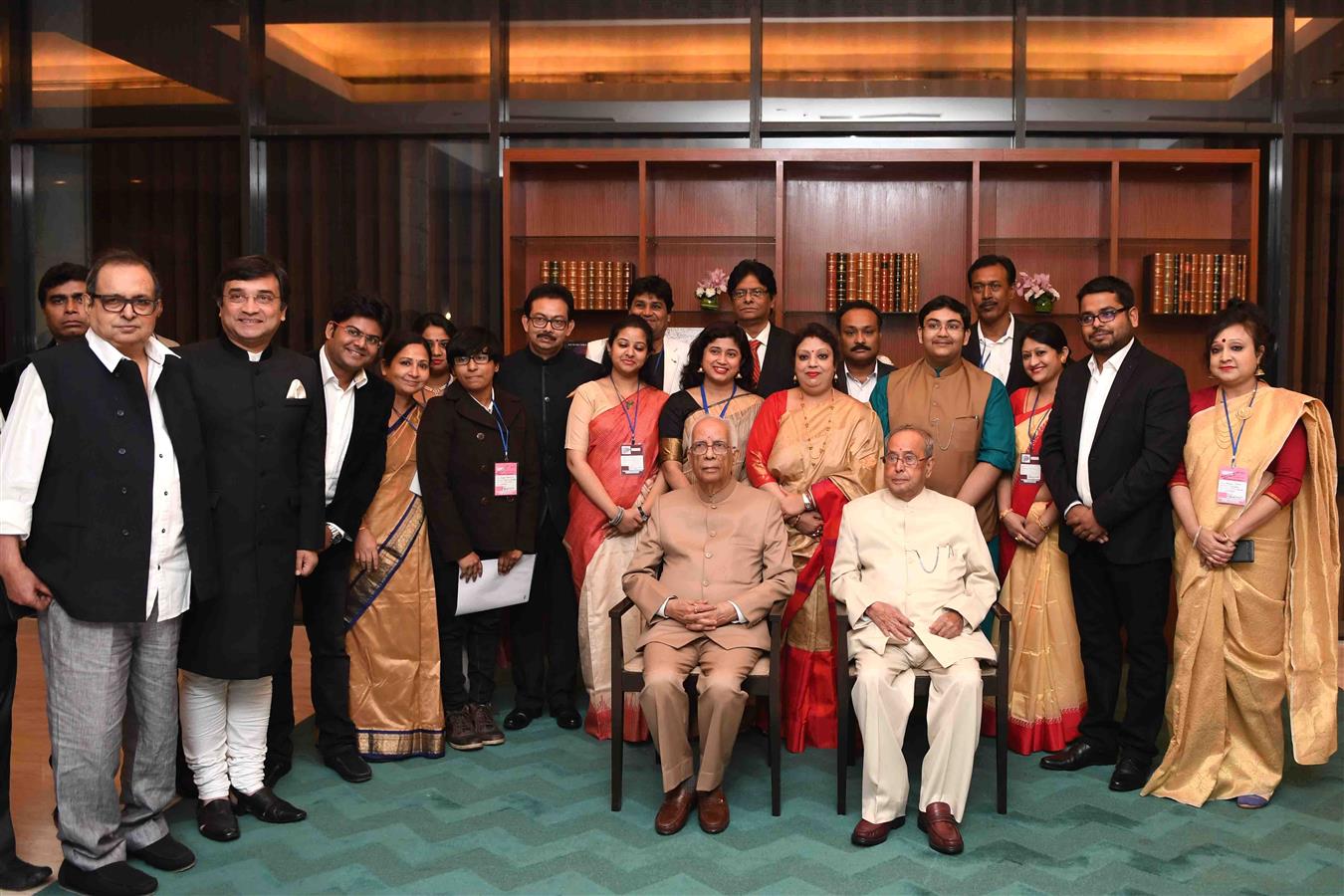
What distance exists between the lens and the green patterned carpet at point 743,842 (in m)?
2.98

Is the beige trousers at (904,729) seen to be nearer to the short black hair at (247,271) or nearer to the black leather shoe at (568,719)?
the black leather shoe at (568,719)

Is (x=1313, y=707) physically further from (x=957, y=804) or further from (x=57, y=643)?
(x=57, y=643)

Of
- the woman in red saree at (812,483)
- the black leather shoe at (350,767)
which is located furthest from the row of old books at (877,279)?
the black leather shoe at (350,767)

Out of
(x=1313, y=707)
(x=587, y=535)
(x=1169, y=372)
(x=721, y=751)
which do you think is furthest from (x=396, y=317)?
(x=1313, y=707)

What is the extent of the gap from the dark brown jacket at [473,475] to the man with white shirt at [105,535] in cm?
107

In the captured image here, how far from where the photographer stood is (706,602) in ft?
11.8

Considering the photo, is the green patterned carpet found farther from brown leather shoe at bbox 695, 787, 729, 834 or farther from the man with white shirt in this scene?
the man with white shirt

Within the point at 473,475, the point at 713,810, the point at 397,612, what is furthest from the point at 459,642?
the point at 713,810

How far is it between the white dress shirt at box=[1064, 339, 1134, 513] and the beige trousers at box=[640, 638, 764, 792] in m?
1.43

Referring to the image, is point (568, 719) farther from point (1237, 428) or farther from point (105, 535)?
point (1237, 428)

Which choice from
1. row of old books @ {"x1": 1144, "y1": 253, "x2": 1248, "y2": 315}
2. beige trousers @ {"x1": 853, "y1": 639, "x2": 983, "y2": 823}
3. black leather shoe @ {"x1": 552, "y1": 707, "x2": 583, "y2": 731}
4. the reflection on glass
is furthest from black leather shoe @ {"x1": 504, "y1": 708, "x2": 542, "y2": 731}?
row of old books @ {"x1": 1144, "y1": 253, "x2": 1248, "y2": 315}

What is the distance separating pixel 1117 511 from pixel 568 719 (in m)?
2.32

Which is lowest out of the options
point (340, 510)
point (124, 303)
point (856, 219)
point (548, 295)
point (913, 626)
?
point (913, 626)

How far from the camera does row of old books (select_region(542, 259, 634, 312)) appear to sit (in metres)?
5.89
